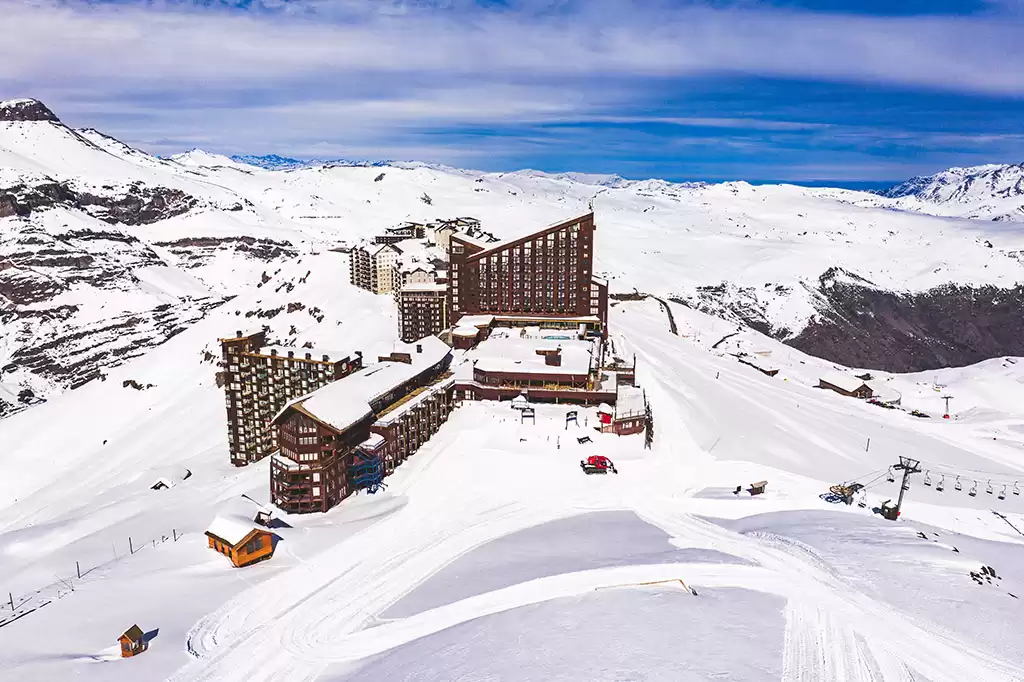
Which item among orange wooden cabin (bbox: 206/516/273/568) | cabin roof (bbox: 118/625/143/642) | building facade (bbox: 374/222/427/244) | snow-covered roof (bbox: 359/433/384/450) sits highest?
building facade (bbox: 374/222/427/244)

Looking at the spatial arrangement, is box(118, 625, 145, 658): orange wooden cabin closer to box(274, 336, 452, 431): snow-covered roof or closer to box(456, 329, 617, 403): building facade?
box(274, 336, 452, 431): snow-covered roof

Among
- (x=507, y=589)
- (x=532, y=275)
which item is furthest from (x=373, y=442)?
(x=532, y=275)

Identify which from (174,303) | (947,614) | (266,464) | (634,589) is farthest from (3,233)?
(947,614)

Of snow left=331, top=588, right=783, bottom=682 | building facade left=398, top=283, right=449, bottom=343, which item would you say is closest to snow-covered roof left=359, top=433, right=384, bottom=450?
snow left=331, top=588, right=783, bottom=682

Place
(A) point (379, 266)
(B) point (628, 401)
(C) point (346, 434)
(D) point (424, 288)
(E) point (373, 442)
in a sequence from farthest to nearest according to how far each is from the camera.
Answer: (A) point (379, 266)
(D) point (424, 288)
(B) point (628, 401)
(E) point (373, 442)
(C) point (346, 434)

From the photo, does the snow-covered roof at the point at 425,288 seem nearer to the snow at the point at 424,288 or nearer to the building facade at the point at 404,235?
the snow at the point at 424,288

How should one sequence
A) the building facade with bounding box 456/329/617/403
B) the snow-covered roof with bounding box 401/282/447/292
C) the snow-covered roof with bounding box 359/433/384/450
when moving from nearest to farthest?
the snow-covered roof with bounding box 359/433/384/450, the building facade with bounding box 456/329/617/403, the snow-covered roof with bounding box 401/282/447/292

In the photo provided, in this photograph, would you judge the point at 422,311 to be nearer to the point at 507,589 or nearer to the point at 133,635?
the point at 507,589
